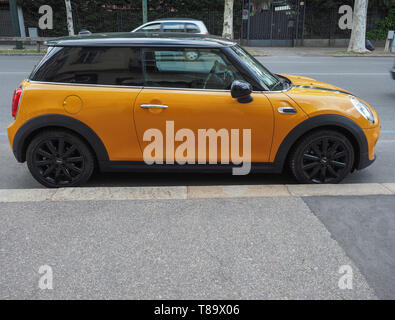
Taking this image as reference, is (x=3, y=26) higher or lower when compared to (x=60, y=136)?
higher

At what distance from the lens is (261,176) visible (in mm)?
4434

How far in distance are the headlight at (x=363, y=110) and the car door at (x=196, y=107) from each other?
911 millimetres

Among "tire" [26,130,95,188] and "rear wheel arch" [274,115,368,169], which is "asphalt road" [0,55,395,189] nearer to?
"tire" [26,130,95,188]

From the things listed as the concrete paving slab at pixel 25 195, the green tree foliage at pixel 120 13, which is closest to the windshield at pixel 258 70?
the concrete paving slab at pixel 25 195

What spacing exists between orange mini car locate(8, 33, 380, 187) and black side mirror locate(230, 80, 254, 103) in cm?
1

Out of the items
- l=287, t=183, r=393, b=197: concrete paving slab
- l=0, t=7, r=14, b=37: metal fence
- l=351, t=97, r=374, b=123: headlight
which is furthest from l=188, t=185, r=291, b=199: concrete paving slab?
l=0, t=7, r=14, b=37: metal fence

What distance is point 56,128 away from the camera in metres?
3.85

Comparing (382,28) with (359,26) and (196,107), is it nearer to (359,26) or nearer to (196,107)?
(359,26)

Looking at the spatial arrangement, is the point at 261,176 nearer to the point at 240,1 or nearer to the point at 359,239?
the point at 359,239
